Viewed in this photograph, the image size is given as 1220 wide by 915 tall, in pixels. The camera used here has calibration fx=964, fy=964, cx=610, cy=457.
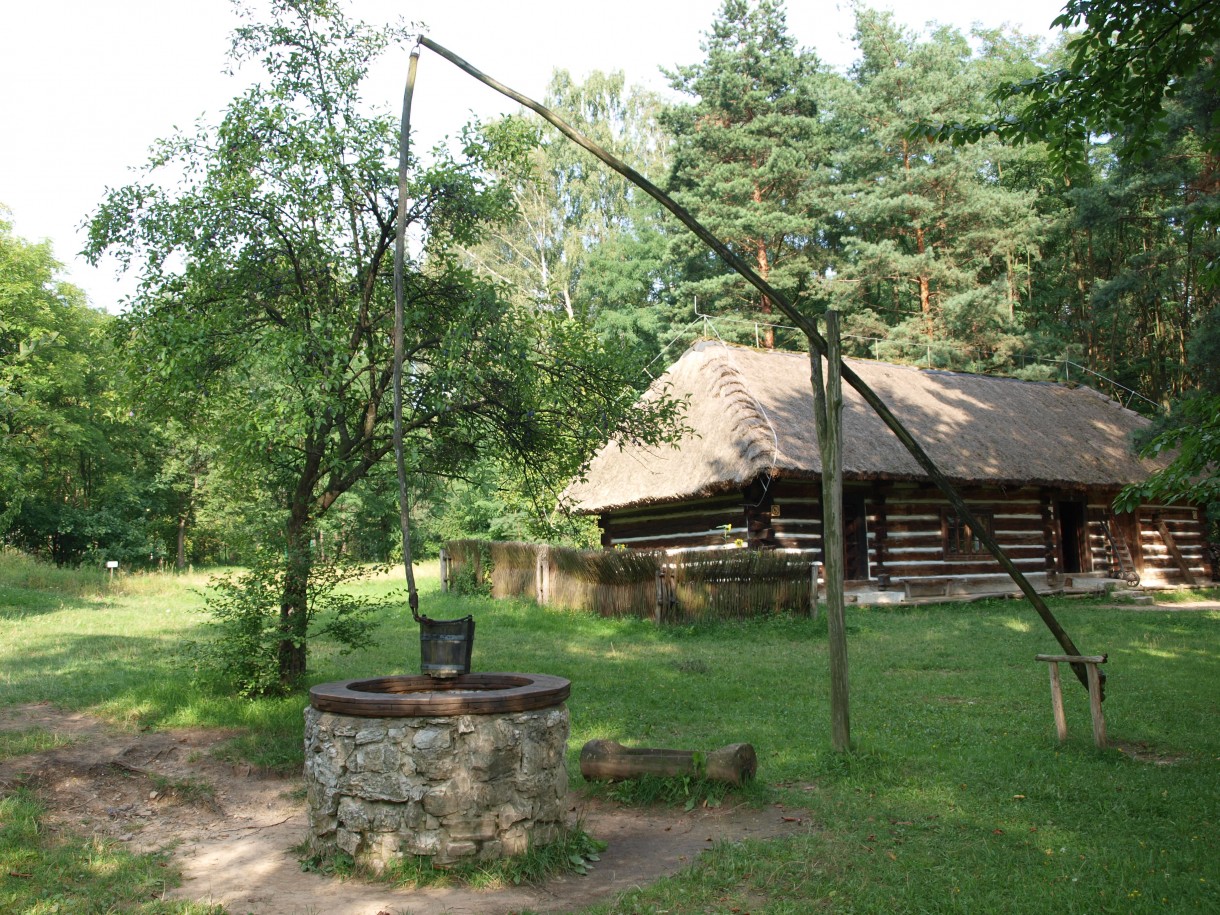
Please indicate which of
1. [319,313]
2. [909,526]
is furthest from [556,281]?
[319,313]

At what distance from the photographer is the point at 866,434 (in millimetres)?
18859

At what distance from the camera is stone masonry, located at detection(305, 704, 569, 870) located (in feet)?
15.7

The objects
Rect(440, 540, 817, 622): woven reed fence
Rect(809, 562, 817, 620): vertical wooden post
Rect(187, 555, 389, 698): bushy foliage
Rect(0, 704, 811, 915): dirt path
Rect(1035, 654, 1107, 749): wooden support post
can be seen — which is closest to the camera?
Rect(0, 704, 811, 915): dirt path

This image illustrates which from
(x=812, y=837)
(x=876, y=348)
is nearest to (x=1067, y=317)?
(x=876, y=348)

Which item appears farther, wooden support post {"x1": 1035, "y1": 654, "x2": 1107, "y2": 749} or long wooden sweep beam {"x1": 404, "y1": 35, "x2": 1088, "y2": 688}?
wooden support post {"x1": 1035, "y1": 654, "x2": 1107, "y2": 749}

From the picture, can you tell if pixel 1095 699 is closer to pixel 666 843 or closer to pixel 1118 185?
pixel 666 843

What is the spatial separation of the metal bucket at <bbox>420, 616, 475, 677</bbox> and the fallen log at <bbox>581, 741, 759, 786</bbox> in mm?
1368

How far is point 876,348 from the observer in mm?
27875

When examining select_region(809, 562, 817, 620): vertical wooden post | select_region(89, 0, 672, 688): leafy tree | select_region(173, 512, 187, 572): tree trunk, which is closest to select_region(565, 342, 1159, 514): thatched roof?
select_region(809, 562, 817, 620): vertical wooden post

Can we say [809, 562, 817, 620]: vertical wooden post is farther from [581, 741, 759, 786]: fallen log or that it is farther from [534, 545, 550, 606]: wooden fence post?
[581, 741, 759, 786]: fallen log

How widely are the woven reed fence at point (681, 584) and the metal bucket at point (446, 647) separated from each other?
907 cm

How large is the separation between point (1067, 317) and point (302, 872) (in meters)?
34.5

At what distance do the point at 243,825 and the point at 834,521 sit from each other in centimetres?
435

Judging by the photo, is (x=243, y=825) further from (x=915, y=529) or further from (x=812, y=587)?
(x=915, y=529)
